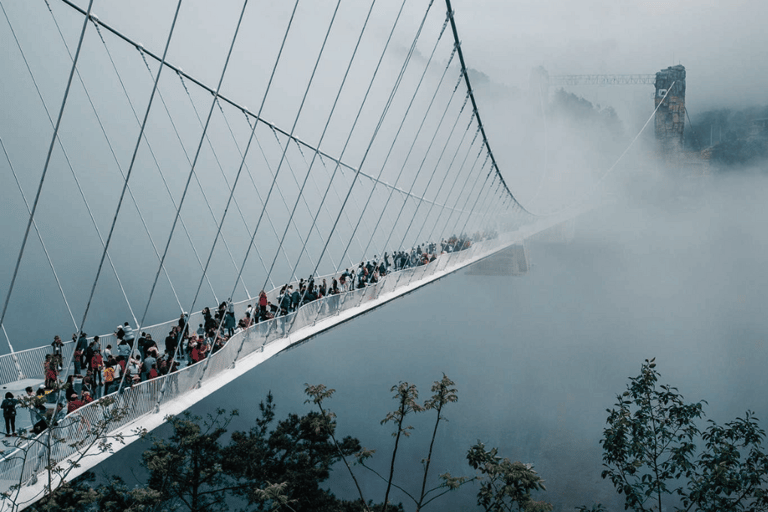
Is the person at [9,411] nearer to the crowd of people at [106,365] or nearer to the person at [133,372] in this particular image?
the crowd of people at [106,365]

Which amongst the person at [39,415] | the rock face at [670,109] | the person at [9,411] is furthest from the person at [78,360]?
the rock face at [670,109]

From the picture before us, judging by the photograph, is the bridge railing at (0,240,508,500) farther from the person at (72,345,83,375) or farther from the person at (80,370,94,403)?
the person at (72,345,83,375)

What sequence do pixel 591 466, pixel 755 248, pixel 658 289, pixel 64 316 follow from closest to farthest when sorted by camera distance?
pixel 591 466 < pixel 64 316 < pixel 658 289 < pixel 755 248

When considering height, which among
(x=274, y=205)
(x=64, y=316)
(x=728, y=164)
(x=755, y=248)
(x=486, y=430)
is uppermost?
(x=728, y=164)

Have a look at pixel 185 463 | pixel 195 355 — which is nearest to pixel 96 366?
pixel 195 355

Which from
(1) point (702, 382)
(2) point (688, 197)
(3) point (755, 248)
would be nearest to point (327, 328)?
(1) point (702, 382)

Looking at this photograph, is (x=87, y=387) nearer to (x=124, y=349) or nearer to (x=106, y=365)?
(x=106, y=365)

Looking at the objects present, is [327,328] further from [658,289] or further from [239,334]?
[658,289]
